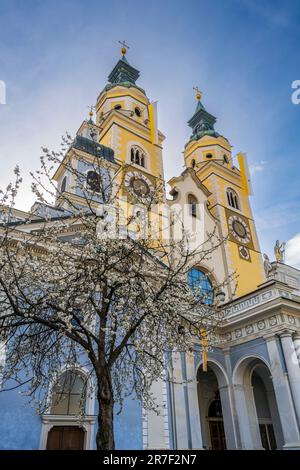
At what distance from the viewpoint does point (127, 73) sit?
117 ft

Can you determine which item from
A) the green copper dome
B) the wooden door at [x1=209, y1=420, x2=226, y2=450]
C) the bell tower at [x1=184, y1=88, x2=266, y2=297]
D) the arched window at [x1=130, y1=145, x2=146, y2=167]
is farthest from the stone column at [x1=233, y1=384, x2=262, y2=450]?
the green copper dome

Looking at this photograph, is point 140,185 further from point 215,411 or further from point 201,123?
point 201,123

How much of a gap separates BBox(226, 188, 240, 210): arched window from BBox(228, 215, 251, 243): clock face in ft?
5.25

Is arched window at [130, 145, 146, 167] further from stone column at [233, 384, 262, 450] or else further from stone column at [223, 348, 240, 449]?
stone column at [233, 384, 262, 450]

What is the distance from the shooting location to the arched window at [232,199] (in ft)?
97.1

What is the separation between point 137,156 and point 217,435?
18.8 metres

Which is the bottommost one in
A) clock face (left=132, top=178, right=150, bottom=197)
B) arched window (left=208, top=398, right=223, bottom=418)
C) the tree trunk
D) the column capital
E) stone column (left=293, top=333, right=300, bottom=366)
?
the tree trunk

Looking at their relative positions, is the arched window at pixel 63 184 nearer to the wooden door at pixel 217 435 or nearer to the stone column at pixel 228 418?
the stone column at pixel 228 418

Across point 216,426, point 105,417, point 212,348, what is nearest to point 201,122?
point 212,348

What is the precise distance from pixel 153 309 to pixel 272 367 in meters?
9.23

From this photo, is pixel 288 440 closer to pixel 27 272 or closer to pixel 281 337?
pixel 281 337

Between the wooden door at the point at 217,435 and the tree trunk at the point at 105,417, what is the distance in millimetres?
13230

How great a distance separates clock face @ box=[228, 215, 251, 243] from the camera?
1064 inches

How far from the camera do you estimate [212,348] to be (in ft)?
56.4
